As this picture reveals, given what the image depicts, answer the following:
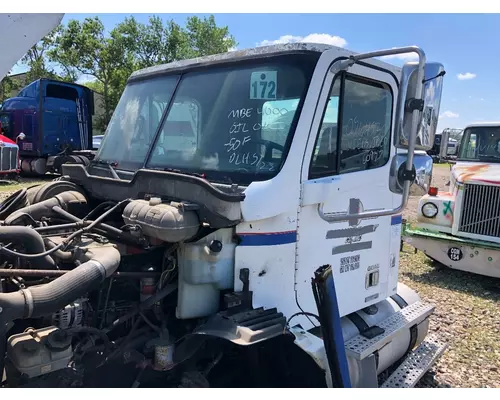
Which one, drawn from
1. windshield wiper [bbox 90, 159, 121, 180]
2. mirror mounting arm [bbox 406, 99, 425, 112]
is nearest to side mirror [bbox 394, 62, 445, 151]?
mirror mounting arm [bbox 406, 99, 425, 112]

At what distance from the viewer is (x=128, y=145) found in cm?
363

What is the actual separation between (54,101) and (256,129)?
15866 millimetres

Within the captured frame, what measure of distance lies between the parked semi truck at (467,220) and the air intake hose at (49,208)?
521 cm

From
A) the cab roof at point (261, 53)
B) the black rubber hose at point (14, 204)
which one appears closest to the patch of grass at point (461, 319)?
the cab roof at point (261, 53)

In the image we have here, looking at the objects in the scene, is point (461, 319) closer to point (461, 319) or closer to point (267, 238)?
point (461, 319)

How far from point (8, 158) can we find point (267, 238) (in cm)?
1406

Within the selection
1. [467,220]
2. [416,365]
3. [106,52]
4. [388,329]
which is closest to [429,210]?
[467,220]

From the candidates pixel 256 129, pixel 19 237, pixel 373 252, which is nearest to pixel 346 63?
pixel 256 129

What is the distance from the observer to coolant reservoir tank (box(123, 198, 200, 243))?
2.53 meters

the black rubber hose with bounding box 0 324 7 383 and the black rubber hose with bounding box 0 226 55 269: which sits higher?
the black rubber hose with bounding box 0 226 55 269

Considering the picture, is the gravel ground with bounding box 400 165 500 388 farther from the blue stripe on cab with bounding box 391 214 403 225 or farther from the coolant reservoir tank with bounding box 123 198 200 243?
the coolant reservoir tank with bounding box 123 198 200 243

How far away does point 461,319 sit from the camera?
18.3 feet

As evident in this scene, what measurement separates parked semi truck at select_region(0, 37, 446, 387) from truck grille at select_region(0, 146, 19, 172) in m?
12.6

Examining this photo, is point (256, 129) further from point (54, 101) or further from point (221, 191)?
point (54, 101)
